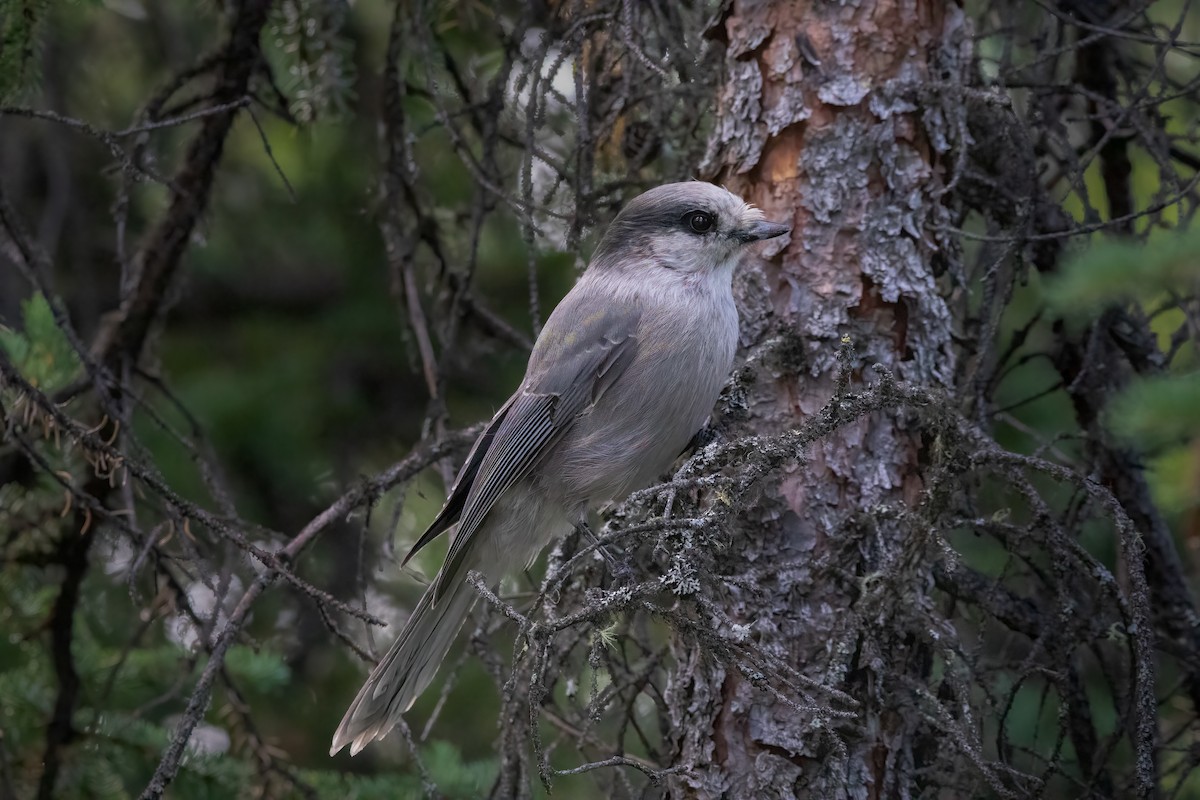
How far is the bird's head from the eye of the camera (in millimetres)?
3017

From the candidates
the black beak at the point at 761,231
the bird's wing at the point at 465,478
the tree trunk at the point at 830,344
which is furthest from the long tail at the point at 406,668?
the black beak at the point at 761,231

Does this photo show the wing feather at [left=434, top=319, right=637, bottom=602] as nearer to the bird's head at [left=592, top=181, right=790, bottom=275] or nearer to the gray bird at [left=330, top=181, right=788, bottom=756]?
the gray bird at [left=330, top=181, right=788, bottom=756]

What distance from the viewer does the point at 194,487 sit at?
16.0 ft

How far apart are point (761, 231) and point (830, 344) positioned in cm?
34

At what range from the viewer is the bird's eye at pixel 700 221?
3.13 m

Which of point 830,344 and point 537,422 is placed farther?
point 537,422

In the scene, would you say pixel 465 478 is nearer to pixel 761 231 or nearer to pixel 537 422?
pixel 537 422

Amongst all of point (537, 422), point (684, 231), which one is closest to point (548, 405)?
point (537, 422)

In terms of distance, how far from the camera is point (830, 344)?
2.93 m

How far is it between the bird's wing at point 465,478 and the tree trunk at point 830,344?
2.33 feet

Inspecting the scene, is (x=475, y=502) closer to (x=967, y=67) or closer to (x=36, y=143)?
(x=967, y=67)

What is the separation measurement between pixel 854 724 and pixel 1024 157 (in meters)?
1.54

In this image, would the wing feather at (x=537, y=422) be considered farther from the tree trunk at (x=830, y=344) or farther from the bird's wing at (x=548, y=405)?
the tree trunk at (x=830, y=344)

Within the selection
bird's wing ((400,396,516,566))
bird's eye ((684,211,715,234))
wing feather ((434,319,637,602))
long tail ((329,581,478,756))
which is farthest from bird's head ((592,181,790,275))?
long tail ((329,581,478,756))
